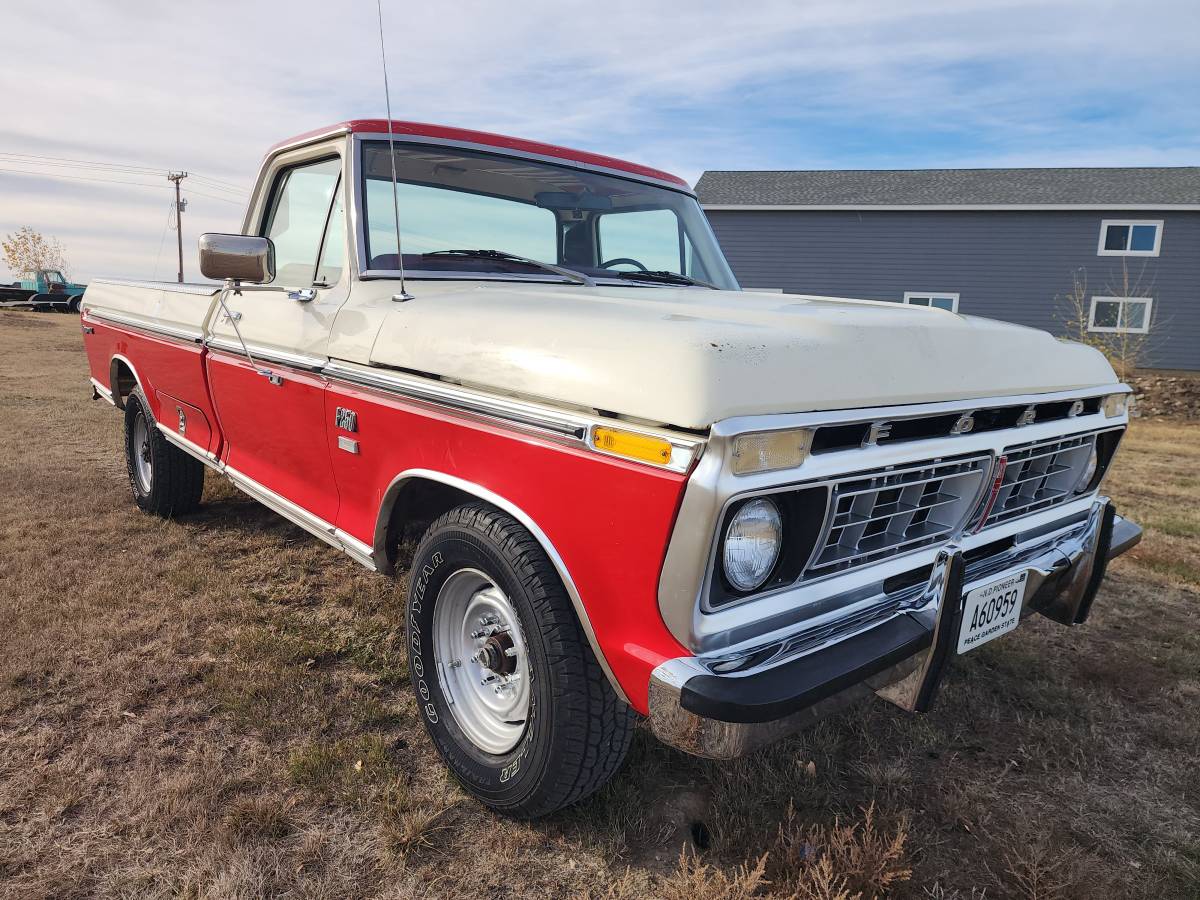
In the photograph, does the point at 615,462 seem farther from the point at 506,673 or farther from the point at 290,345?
the point at 290,345

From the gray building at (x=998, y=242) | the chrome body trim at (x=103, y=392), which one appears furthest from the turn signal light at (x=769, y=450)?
the gray building at (x=998, y=242)

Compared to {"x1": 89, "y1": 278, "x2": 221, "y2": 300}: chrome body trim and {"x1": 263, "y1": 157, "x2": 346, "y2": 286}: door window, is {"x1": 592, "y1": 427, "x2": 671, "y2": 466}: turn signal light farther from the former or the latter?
{"x1": 89, "y1": 278, "x2": 221, "y2": 300}: chrome body trim

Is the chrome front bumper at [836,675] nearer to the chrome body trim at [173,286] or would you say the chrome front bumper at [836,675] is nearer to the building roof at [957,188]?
the chrome body trim at [173,286]

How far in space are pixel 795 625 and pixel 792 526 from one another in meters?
0.24

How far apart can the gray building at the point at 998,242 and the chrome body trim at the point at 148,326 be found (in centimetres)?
1680

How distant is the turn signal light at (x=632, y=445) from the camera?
1.68m

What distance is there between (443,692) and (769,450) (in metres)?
1.38

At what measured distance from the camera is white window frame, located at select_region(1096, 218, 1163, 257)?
63.9 ft

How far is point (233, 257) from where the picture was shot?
9.62 ft

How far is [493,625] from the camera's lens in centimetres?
237

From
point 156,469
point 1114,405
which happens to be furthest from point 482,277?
point 156,469

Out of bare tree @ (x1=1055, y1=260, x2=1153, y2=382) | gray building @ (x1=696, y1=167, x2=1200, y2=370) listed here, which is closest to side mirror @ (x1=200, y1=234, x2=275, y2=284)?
gray building @ (x1=696, y1=167, x2=1200, y2=370)

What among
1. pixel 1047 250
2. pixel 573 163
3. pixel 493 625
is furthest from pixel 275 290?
pixel 1047 250

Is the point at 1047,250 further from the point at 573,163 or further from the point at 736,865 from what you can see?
the point at 736,865
